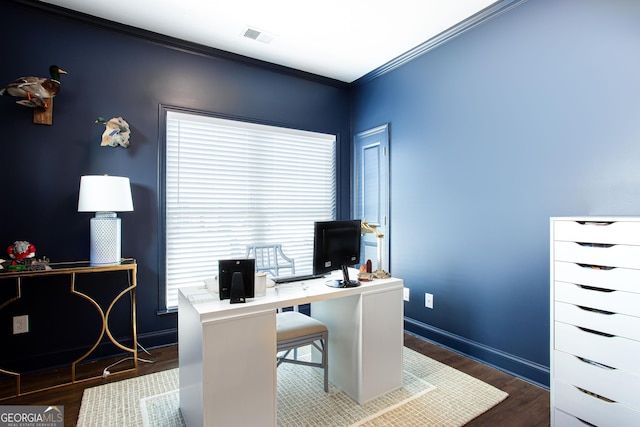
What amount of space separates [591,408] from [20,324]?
3.64m

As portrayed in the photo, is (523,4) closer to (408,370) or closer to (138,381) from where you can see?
(408,370)

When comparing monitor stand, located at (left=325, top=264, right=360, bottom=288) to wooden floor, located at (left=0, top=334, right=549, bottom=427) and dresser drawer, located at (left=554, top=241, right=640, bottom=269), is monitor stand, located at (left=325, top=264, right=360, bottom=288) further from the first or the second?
dresser drawer, located at (left=554, top=241, right=640, bottom=269)

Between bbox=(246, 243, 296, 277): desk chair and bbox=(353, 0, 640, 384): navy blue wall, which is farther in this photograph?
bbox=(246, 243, 296, 277): desk chair

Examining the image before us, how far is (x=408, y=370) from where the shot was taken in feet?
8.14

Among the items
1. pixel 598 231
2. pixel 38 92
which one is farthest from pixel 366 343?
pixel 38 92

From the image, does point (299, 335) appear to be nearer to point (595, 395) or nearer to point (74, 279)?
point (595, 395)

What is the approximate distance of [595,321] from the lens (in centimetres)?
161

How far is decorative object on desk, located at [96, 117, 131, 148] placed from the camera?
8.68 feet

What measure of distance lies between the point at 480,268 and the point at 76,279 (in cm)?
323

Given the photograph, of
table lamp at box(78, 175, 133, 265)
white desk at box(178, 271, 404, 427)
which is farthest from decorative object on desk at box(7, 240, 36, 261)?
white desk at box(178, 271, 404, 427)

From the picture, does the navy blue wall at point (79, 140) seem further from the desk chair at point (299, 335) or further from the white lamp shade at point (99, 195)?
the desk chair at point (299, 335)

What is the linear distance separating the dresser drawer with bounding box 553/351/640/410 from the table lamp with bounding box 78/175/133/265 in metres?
2.92

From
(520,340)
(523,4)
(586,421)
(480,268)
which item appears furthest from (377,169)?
(586,421)

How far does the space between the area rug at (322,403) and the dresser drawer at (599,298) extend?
0.84 metres
